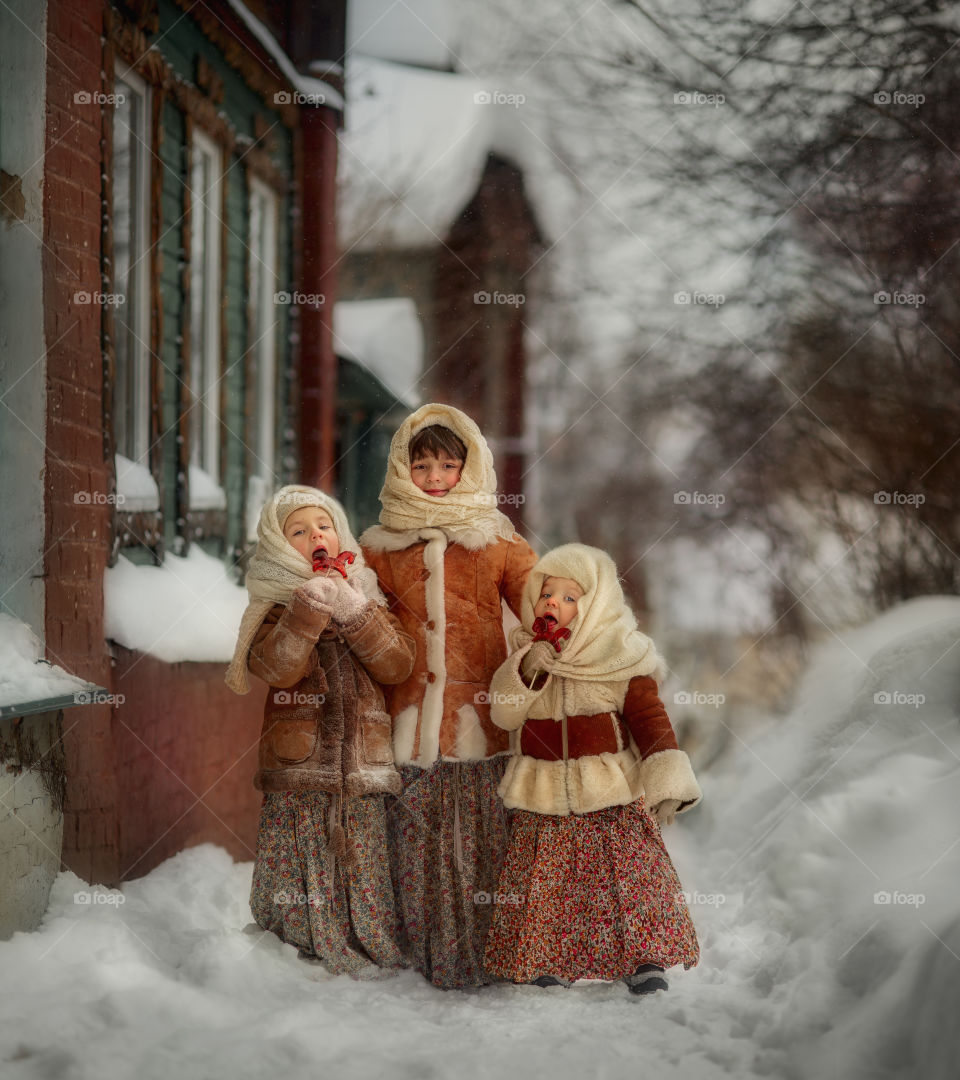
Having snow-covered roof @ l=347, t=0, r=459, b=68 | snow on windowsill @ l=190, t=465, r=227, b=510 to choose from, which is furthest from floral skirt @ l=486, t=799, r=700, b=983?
snow-covered roof @ l=347, t=0, r=459, b=68

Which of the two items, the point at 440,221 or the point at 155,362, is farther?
the point at 440,221

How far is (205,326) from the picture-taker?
18.6ft

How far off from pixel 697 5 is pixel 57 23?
11.8 ft

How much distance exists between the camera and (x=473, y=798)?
348 cm

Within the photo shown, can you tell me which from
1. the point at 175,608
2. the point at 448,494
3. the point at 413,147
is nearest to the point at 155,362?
the point at 175,608

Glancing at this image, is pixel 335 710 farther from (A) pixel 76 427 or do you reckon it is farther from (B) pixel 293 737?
(A) pixel 76 427

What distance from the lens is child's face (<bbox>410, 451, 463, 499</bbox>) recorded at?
11.5 feet

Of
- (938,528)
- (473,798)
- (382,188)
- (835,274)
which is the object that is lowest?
(473,798)

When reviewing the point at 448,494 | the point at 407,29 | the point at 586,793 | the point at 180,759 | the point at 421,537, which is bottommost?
the point at 180,759

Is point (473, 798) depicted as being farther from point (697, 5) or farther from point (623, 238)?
point (697, 5)

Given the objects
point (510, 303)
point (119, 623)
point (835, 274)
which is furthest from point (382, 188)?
point (119, 623)

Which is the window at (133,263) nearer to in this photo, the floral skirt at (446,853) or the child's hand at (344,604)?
the child's hand at (344,604)

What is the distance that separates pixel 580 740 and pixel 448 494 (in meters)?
0.87

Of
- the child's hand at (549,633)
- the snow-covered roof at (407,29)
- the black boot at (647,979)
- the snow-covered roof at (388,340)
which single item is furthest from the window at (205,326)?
the black boot at (647,979)
